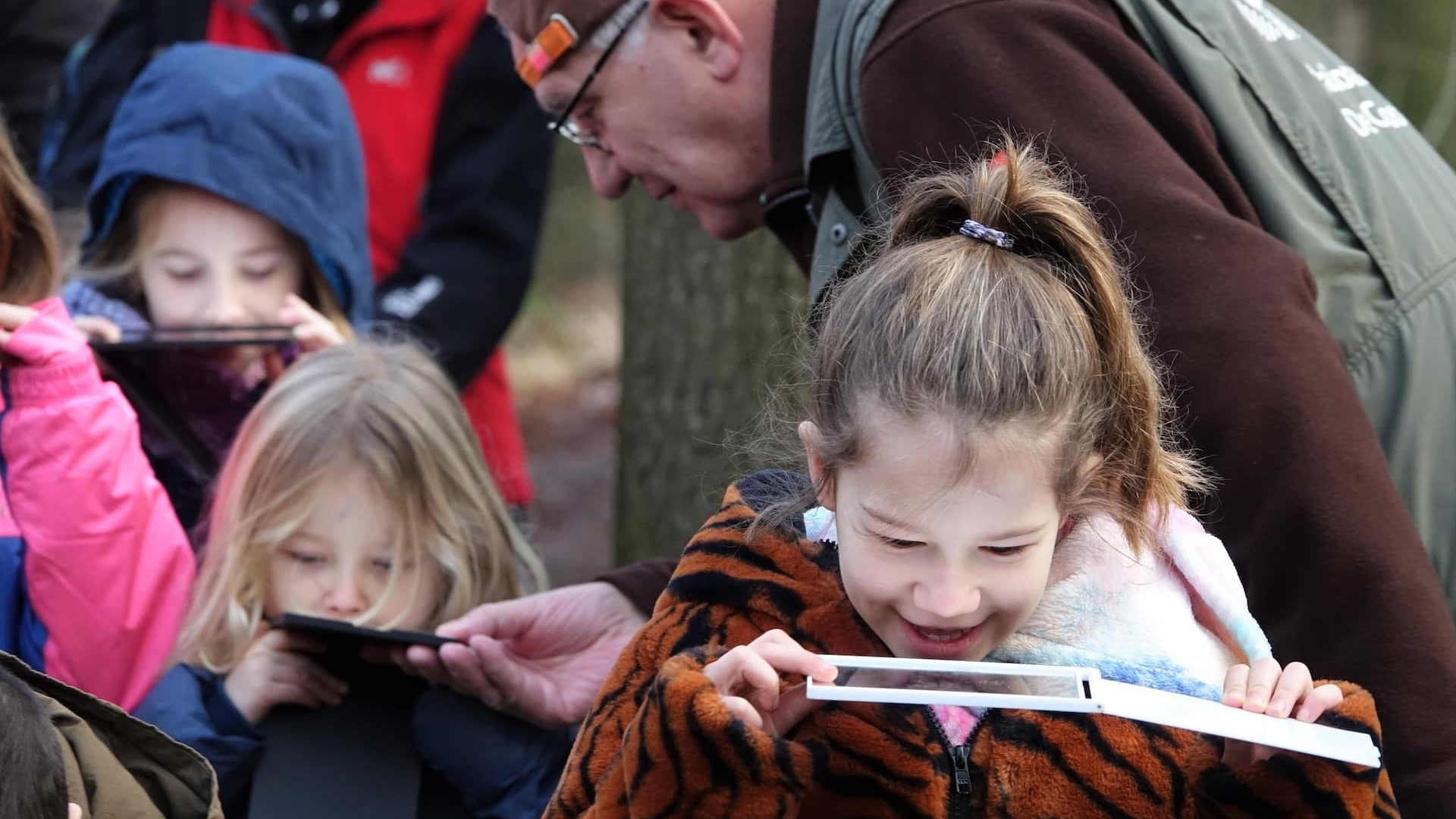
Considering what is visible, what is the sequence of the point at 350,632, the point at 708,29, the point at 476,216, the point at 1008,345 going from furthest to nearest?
the point at 476,216, the point at 708,29, the point at 350,632, the point at 1008,345

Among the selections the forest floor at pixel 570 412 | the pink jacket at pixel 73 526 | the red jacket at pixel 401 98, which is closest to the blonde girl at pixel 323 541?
the pink jacket at pixel 73 526

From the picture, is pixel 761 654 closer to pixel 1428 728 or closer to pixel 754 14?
pixel 1428 728

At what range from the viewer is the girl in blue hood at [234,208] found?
3523 millimetres

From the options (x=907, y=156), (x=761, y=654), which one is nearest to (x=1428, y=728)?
(x=761, y=654)

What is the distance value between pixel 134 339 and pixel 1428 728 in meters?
2.44

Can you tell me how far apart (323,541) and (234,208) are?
3.66ft

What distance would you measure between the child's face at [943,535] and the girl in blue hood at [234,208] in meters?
1.94

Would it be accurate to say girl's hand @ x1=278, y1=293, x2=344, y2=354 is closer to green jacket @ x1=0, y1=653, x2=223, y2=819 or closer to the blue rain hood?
the blue rain hood

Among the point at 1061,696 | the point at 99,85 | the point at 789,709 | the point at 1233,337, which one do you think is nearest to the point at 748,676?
the point at 789,709

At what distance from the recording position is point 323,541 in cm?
291

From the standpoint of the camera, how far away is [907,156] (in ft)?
7.64

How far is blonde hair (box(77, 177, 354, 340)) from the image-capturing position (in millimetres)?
3654

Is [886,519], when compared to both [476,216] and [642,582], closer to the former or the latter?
[642,582]

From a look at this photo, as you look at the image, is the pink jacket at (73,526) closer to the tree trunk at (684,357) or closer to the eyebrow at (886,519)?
the eyebrow at (886,519)
